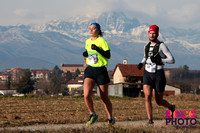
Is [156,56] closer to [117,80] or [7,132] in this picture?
[7,132]

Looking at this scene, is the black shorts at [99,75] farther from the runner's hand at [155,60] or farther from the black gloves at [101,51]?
Answer: the runner's hand at [155,60]

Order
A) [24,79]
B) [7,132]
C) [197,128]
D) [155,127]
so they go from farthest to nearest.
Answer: [24,79] → [197,128] → [155,127] → [7,132]

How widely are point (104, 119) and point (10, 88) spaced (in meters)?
136

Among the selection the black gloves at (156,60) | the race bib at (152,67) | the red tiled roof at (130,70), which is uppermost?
the red tiled roof at (130,70)

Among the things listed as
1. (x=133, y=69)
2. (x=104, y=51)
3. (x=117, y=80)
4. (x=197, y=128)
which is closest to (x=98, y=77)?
(x=104, y=51)

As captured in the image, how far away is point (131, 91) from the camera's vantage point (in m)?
63.4

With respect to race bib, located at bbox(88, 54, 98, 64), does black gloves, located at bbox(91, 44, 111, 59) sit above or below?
above

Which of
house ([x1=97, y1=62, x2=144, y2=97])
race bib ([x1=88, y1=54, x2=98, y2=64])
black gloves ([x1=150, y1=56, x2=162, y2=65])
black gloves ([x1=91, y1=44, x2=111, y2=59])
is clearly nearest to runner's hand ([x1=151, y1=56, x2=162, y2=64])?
black gloves ([x1=150, y1=56, x2=162, y2=65])

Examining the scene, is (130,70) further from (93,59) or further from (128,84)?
(93,59)

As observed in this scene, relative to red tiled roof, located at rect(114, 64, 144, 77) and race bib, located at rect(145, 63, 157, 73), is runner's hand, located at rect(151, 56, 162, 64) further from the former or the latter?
red tiled roof, located at rect(114, 64, 144, 77)

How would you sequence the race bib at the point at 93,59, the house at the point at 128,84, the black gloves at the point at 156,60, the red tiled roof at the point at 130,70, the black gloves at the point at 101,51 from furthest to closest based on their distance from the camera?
1. the red tiled roof at the point at 130,70
2. the house at the point at 128,84
3. the black gloves at the point at 156,60
4. the race bib at the point at 93,59
5. the black gloves at the point at 101,51

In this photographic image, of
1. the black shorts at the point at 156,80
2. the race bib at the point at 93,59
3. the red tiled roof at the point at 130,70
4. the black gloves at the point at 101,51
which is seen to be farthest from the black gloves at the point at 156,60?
the red tiled roof at the point at 130,70

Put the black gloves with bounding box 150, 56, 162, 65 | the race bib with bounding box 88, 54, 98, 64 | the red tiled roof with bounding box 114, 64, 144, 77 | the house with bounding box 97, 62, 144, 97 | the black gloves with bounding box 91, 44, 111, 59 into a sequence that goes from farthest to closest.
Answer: the red tiled roof with bounding box 114, 64, 144, 77 → the house with bounding box 97, 62, 144, 97 → the black gloves with bounding box 150, 56, 162, 65 → the race bib with bounding box 88, 54, 98, 64 → the black gloves with bounding box 91, 44, 111, 59

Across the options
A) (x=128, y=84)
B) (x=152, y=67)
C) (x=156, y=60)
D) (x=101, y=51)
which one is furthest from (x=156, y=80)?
(x=128, y=84)
